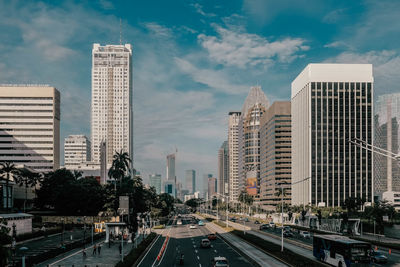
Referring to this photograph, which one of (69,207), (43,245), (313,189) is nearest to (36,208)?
(69,207)

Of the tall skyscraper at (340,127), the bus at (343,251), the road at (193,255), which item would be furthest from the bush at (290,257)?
the tall skyscraper at (340,127)

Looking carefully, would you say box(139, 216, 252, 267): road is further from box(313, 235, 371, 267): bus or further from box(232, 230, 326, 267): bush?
box(313, 235, 371, 267): bus

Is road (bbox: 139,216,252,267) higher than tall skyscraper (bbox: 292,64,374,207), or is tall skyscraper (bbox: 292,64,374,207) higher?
tall skyscraper (bbox: 292,64,374,207)

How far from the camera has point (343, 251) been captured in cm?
4447

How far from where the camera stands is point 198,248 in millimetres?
69312

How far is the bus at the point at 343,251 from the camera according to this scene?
140 feet

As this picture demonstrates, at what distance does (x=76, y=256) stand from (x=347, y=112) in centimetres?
16303

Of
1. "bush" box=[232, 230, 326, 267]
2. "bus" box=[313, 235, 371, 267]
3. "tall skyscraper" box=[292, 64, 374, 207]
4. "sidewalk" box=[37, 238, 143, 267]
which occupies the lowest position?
"sidewalk" box=[37, 238, 143, 267]

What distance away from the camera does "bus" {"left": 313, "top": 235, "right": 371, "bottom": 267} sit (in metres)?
42.8

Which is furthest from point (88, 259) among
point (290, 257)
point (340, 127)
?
point (340, 127)

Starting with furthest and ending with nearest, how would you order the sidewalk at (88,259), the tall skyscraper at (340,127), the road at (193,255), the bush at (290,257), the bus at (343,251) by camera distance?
the tall skyscraper at (340,127) < the sidewalk at (88,259) < the road at (193,255) < the bush at (290,257) < the bus at (343,251)

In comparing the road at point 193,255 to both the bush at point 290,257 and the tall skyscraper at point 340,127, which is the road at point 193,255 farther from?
the tall skyscraper at point 340,127

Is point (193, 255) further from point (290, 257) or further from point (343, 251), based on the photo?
point (343, 251)

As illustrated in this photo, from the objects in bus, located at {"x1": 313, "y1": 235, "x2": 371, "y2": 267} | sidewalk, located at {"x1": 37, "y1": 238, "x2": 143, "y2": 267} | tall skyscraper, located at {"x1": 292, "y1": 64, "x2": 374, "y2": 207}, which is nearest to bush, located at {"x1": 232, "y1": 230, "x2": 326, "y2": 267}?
bus, located at {"x1": 313, "y1": 235, "x2": 371, "y2": 267}
